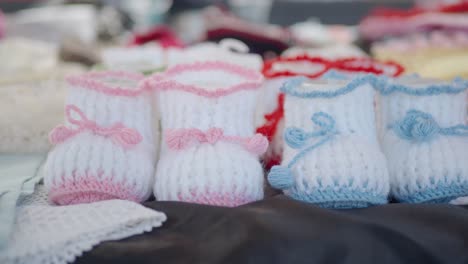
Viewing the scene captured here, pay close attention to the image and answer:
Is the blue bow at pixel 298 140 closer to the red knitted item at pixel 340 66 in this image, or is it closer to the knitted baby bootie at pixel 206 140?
the knitted baby bootie at pixel 206 140

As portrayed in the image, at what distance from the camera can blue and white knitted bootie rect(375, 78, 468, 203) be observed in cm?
69

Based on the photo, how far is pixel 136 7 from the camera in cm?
234

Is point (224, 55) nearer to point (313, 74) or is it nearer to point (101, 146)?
point (313, 74)

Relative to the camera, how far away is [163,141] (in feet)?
2.46

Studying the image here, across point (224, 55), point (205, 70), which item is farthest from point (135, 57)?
point (205, 70)

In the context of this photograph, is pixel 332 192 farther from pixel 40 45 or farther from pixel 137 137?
pixel 40 45

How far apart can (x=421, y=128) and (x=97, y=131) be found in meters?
0.39

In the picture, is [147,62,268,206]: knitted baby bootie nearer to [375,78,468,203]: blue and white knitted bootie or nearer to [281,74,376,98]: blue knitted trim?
[281,74,376,98]: blue knitted trim

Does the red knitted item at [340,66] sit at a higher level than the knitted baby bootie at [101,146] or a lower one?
higher

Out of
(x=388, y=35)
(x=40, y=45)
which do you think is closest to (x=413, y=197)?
(x=388, y=35)

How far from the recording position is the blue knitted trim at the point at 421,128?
27.9 inches

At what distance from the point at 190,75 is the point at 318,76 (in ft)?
0.66

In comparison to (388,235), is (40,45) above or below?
above

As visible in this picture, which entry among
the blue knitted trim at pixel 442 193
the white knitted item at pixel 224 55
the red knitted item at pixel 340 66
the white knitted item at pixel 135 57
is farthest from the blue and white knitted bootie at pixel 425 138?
the white knitted item at pixel 135 57
